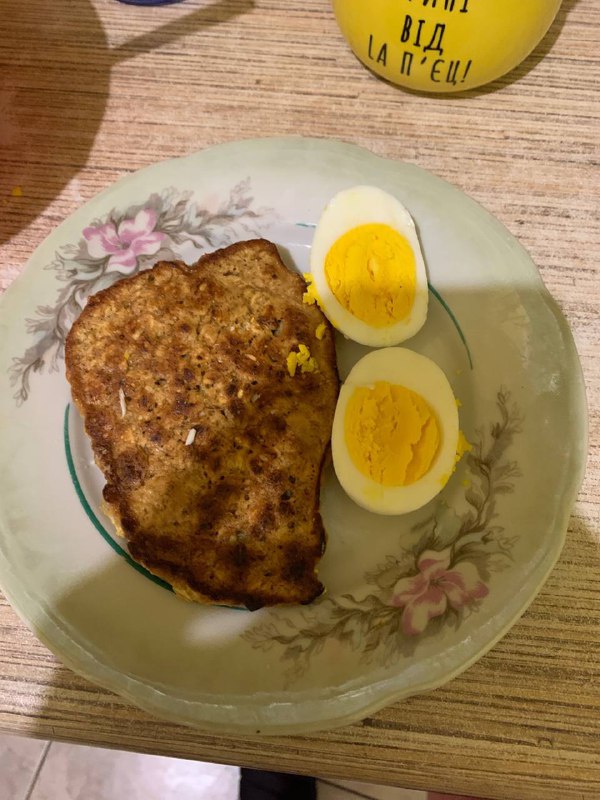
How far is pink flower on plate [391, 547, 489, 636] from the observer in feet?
2.87

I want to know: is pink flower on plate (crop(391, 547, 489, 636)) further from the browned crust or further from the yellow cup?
the yellow cup


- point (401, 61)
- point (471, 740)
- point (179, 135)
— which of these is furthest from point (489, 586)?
point (179, 135)

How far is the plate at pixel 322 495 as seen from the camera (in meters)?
0.85

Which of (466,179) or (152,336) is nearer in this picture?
(152,336)

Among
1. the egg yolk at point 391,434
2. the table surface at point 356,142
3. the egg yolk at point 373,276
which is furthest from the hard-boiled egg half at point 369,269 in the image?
the table surface at point 356,142

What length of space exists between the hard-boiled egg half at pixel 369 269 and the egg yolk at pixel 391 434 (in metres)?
0.12

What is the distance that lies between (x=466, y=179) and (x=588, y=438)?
1.96ft

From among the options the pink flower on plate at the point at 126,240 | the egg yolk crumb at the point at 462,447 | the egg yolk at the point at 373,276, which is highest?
the egg yolk at the point at 373,276

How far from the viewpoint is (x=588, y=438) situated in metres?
1.02

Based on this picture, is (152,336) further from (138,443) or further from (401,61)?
(401,61)

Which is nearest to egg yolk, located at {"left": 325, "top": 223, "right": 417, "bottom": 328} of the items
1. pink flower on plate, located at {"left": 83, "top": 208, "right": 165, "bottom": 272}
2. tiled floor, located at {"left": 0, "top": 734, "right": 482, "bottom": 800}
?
pink flower on plate, located at {"left": 83, "top": 208, "right": 165, "bottom": 272}

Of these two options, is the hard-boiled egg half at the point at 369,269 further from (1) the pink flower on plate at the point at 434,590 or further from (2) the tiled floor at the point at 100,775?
(2) the tiled floor at the point at 100,775

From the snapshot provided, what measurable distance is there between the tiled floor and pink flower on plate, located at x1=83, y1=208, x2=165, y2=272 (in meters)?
1.26

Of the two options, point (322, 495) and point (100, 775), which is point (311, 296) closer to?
point (322, 495)
